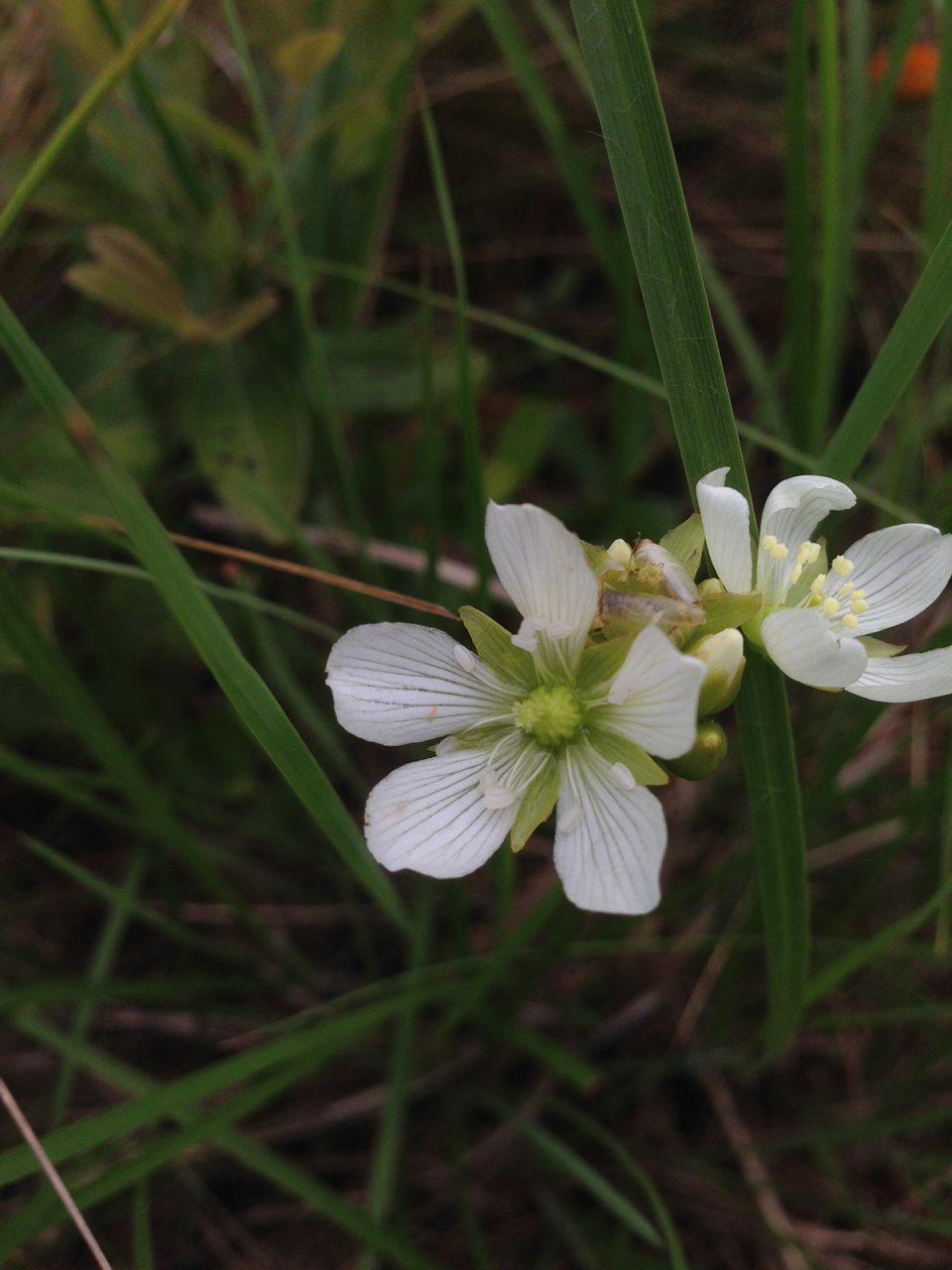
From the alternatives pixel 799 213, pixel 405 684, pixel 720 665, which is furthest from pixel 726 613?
pixel 799 213

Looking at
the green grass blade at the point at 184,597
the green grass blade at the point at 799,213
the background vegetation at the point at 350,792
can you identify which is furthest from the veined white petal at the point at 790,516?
the green grass blade at the point at 184,597

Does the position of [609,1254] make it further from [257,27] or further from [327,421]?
[257,27]

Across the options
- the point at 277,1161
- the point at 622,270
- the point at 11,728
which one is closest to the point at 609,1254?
the point at 277,1161

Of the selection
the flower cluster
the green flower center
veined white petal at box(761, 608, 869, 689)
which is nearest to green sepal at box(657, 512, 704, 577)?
A: the flower cluster

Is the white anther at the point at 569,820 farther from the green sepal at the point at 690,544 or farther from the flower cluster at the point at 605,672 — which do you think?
the green sepal at the point at 690,544

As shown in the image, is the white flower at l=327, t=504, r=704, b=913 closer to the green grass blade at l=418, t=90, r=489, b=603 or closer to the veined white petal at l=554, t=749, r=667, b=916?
the veined white petal at l=554, t=749, r=667, b=916

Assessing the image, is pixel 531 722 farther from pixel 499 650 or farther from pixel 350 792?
pixel 350 792
